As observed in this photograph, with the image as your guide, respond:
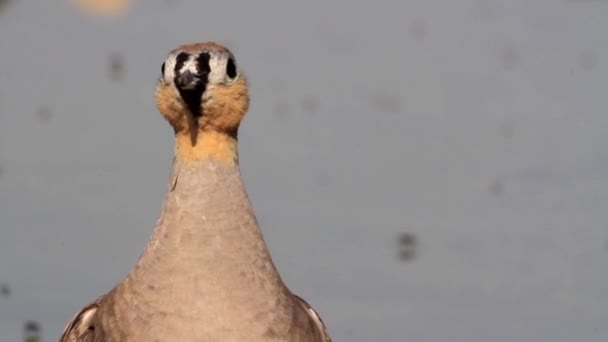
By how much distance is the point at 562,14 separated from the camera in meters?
18.7

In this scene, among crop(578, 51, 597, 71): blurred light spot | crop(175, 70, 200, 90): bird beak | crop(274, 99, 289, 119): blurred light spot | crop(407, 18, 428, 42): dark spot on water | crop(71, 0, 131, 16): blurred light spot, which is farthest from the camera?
crop(71, 0, 131, 16): blurred light spot

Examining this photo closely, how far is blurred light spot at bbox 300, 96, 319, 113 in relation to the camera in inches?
595

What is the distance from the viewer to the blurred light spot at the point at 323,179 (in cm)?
1335

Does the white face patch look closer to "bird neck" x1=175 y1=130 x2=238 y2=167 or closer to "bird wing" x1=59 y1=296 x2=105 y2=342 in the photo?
"bird neck" x1=175 y1=130 x2=238 y2=167

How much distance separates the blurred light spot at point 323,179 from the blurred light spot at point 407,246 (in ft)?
2.93

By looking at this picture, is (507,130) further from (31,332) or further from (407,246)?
(31,332)

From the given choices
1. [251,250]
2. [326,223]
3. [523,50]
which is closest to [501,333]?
[326,223]

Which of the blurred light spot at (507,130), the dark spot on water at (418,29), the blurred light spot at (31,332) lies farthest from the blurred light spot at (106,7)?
the blurred light spot at (31,332)

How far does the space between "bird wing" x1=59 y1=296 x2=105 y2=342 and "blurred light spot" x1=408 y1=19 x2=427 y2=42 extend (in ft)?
32.0

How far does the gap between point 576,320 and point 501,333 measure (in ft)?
1.61

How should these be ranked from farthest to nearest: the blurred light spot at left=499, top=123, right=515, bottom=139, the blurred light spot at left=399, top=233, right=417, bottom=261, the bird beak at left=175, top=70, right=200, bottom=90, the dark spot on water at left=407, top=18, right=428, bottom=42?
the dark spot on water at left=407, top=18, right=428, bottom=42 < the blurred light spot at left=499, top=123, right=515, bottom=139 < the blurred light spot at left=399, top=233, right=417, bottom=261 < the bird beak at left=175, top=70, right=200, bottom=90

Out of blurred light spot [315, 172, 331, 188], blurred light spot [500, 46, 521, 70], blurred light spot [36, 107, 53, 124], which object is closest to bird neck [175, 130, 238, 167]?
blurred light spot [315, 172, 331, 188]

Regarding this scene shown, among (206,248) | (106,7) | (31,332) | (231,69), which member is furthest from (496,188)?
(206,248)

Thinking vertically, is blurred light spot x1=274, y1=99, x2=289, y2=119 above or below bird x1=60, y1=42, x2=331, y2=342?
below
